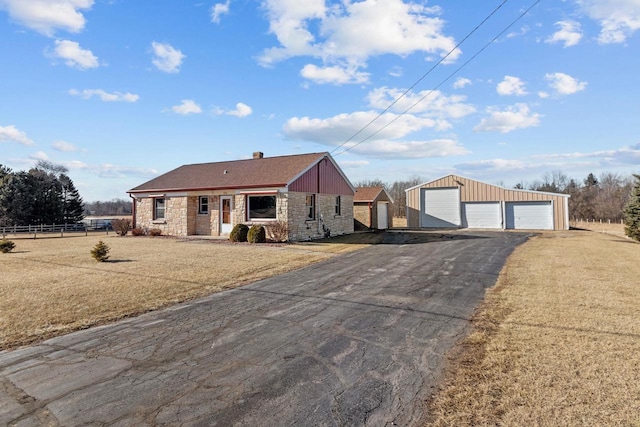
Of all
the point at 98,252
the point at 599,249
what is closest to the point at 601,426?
the point at 98,252

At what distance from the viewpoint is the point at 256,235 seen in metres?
16.7

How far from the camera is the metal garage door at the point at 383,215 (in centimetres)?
2866

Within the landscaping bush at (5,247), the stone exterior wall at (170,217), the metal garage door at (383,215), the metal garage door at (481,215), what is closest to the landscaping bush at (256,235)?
the stone exterior wall at (170,217)

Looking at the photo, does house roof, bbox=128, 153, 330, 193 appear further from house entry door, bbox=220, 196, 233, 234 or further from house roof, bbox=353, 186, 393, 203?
house roof, bbox=353, 186, 393, 203

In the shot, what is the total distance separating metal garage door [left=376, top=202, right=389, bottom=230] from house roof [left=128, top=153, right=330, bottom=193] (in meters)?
9.50

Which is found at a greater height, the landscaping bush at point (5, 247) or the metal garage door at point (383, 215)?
the metal garage door at point (383, 215)

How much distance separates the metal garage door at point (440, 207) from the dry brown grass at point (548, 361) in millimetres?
21431

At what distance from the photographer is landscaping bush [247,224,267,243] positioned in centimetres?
1667

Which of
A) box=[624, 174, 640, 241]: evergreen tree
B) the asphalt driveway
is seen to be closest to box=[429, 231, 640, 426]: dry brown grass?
the asphalt driveway

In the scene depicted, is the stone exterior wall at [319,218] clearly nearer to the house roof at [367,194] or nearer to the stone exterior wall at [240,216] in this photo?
the stone exterior wall at [240,216]

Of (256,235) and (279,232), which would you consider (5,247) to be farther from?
(279,232)

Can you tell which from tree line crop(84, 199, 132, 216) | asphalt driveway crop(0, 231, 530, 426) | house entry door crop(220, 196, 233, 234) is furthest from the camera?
tree line crop(84, 199, 132, 216)

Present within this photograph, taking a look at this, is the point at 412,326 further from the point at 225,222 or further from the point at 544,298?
the point at 225,222

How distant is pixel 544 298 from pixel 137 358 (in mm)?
6893
